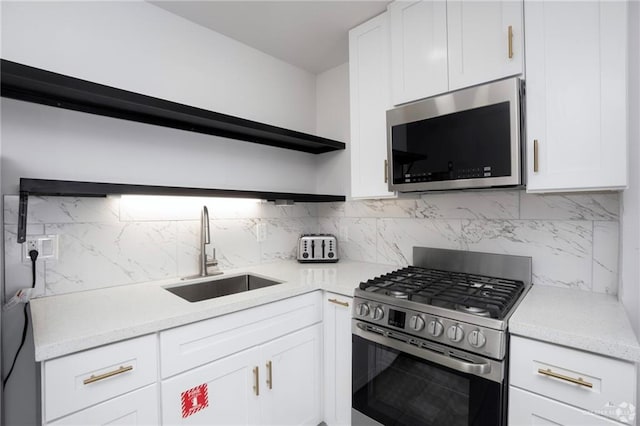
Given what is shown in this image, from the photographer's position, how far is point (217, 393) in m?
1.34

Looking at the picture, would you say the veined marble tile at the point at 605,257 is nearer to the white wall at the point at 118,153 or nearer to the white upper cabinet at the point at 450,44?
the white upper cabinet at the point at 450,44

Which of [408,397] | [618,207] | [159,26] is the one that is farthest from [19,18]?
[618,207]

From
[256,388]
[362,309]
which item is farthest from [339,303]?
[256,388]

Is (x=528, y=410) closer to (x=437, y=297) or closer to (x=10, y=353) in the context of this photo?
(x=437, y=297)

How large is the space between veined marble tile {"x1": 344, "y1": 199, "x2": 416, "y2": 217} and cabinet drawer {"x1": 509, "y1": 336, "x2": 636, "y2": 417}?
111 cm

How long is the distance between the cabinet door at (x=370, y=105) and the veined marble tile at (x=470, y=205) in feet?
1.22

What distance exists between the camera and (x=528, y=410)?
1.09m

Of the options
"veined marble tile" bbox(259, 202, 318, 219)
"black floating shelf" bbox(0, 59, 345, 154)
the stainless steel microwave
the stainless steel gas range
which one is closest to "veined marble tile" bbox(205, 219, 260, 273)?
"veined marble tile" bbox(259, 202, 318, 219)

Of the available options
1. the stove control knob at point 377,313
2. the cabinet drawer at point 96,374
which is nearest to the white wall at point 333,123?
the stove control knob at point 377,313

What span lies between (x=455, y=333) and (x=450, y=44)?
137cm

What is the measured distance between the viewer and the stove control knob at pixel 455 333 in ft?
3.88

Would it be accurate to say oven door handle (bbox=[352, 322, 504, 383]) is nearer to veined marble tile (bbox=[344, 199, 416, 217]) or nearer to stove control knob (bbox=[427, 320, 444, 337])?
stove control knob (bbox=[427, 320, 444, 337])

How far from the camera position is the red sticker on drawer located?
1.24 m

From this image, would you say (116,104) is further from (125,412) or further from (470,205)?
(470,205)
